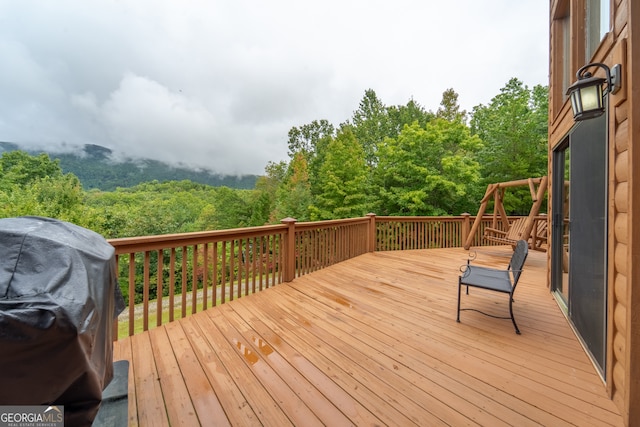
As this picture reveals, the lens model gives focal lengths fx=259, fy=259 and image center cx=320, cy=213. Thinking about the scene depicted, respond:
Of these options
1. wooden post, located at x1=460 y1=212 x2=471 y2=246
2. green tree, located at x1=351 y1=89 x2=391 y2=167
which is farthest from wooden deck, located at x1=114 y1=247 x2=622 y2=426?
green tree, located at x1=351 y1=89 x2=391 y2=167

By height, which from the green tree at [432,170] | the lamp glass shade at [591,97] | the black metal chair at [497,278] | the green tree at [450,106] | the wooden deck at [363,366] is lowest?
the wooden deck at [363,366]

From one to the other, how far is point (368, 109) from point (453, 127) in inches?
377

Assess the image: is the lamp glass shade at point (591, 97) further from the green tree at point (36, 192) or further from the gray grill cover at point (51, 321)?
the green tree at point (36, 192)

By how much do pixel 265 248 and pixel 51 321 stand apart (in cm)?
283

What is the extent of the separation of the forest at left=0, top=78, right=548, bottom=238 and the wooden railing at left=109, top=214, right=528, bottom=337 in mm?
3869

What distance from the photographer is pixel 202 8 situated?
737 centimetres

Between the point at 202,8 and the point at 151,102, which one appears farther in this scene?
the point at 151,102

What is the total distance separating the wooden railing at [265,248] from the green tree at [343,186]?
5.77m

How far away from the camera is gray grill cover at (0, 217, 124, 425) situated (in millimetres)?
723

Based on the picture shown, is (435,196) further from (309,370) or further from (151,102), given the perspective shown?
(151,102)

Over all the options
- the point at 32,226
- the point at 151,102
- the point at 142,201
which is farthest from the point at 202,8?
the point at 151,102

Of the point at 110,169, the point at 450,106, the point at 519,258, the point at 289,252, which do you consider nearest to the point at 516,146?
the point at 450,106

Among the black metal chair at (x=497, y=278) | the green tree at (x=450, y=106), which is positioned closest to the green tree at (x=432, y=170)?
the black metal chair at (x=497, y=278)

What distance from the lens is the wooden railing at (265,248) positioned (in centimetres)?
245
